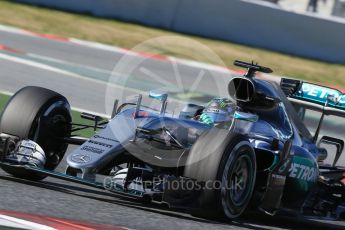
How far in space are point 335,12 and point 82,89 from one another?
9.52 metres

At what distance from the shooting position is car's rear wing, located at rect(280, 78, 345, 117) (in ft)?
29.1

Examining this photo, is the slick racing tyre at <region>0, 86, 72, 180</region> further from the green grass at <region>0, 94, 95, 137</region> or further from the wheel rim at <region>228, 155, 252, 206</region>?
the green grass at <region>0, 94, 95, 137</region>

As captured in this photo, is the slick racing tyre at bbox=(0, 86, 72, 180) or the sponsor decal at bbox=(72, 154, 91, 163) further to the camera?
the slick racing tyre at bbox=(0, 86, 72, 180)

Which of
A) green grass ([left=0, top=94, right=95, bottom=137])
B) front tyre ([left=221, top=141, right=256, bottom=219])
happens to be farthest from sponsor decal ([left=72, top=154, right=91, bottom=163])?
green grass ([left=0, top=94, right=95, bottom=137])

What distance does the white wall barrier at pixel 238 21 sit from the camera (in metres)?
19.4

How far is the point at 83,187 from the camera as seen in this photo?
796cm

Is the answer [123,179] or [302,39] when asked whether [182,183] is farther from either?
[302,39]

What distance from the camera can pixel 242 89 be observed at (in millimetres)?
7844

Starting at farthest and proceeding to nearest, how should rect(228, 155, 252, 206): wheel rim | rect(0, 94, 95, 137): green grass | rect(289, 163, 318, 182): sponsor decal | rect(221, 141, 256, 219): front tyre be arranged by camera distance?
rect(0, 94, 95, 137): green grass < rect(289, 163, 318, 182): sponsor decal < rect(228, 155, 252, 206): wheel rim < rect(221, 141, 256, 219): front tyre

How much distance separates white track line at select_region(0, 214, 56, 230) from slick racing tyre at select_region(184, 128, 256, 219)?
1.50m

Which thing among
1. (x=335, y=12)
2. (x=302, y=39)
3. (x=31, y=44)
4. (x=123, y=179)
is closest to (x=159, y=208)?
(x=123, y=179)

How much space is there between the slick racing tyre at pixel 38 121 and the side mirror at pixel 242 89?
1.57m

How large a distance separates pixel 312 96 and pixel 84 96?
562cm

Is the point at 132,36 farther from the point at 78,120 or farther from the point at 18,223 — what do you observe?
the point at 18,223
